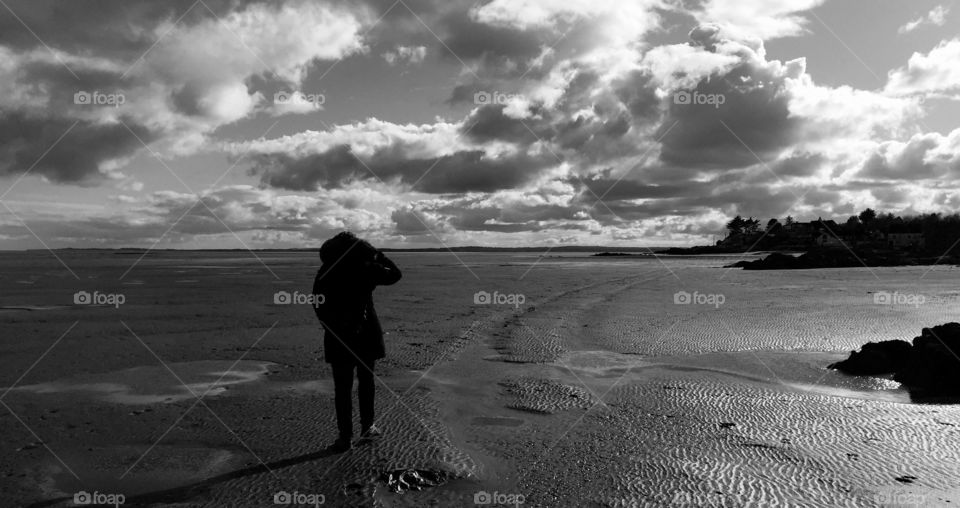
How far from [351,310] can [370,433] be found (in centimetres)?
120

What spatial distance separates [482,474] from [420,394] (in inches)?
111

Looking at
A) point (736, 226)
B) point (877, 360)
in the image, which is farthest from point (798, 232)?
point (877, 360)

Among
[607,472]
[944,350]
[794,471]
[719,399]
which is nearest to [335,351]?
[607,472]

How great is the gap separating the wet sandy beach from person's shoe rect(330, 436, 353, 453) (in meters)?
0.12

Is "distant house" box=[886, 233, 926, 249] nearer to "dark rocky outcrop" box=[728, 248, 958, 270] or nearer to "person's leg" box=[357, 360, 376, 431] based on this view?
"dark rocky outcrop" box=[728, 248, 958, 270]

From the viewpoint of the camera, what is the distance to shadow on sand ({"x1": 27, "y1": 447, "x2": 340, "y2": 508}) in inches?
171

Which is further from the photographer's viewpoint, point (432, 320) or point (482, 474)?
point (432, 320)

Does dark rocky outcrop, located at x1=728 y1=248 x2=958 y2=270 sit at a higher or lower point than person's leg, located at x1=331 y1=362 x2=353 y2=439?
higher

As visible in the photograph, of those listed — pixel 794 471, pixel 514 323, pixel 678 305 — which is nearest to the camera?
pixel 794 471

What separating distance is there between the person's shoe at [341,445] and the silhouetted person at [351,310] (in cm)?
30

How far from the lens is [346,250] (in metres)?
5.71

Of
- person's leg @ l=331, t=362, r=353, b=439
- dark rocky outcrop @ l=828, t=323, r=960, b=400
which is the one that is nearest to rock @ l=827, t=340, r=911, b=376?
dark rocky outcrop @ l=828, t=323, r=960, b=400

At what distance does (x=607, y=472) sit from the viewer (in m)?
4.79

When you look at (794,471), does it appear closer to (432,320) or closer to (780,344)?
(780,344)
